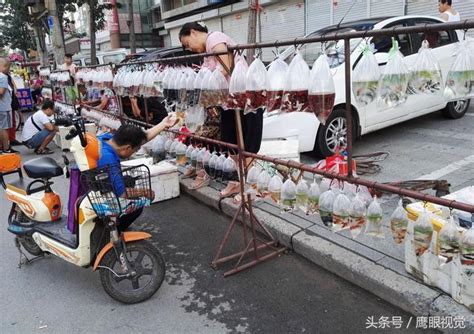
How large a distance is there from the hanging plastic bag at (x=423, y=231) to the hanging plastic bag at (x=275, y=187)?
98 cm

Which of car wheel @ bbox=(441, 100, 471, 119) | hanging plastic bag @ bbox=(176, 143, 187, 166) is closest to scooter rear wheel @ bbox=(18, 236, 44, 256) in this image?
hanging plastic bag @ bbox=(176, 143, 187, 166)

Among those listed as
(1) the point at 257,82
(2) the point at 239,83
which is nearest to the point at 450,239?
(1) the point at 257,82

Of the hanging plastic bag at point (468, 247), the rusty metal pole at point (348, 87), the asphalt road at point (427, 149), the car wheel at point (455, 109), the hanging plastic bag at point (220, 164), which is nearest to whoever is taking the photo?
the hanging plastic bag at point (468, 247)

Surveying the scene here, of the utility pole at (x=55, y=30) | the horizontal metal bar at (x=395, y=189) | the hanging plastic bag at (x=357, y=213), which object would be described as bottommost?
the hanging plastic bag at (x=357, y=213)

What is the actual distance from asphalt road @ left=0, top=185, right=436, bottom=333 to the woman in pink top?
106 cm

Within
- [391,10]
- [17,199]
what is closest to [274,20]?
[391,10]

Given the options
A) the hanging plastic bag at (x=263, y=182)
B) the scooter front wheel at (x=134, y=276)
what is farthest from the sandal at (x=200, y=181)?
the scooter front wheel at (x=134, y=276)

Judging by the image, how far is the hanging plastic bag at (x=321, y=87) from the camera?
2.28m

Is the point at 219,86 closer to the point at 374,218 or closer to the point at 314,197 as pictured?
the point at 314,197

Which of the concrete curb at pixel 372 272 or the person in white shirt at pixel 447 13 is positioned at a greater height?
the person in white shirt at pixel 447 13

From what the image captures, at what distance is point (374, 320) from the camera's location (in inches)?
98.3

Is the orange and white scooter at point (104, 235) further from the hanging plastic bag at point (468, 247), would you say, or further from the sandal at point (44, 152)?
the sandal at point (44, 152)

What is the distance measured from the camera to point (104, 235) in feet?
9.81

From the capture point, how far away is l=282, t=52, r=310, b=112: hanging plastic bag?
2375mm
